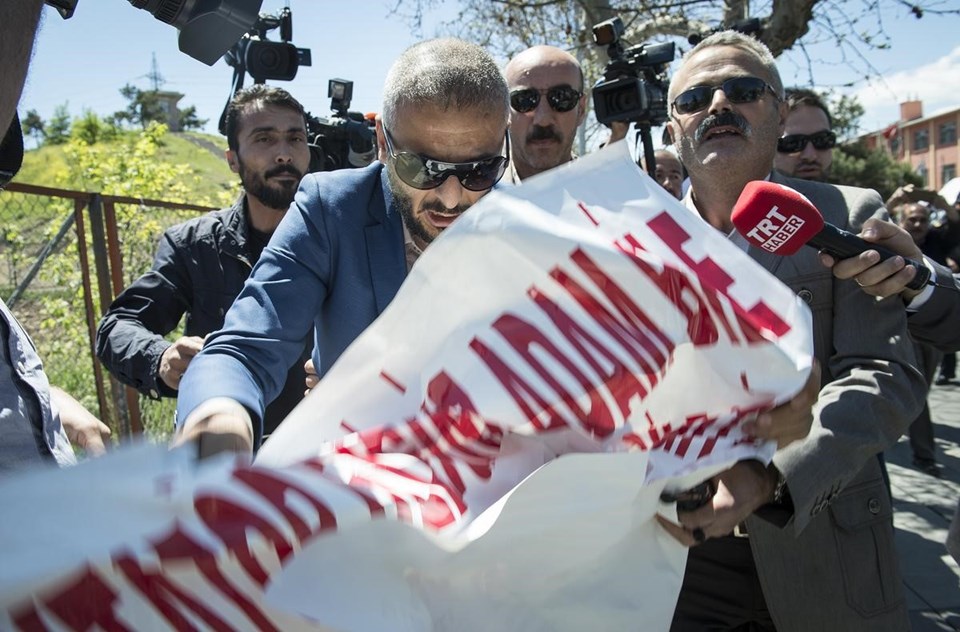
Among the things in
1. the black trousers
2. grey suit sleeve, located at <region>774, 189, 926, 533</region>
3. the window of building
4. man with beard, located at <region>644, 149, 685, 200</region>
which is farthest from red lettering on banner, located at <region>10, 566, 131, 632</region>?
the window of building

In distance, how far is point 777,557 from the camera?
6.35 feet

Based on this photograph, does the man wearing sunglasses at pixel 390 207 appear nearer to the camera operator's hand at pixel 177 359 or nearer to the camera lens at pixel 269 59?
the camera operator's hand at pixel 177 359

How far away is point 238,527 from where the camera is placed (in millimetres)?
835

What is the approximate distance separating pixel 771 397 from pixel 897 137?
5554 centimetres

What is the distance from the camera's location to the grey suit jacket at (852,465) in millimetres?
1755

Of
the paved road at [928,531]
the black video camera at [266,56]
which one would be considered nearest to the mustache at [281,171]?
the black video camera at [266,56]

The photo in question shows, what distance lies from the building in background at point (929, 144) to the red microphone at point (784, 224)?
52.5m

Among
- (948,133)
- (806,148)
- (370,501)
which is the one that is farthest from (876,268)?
(948,133)

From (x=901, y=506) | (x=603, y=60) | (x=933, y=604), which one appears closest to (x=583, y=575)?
(x=933, y=604)

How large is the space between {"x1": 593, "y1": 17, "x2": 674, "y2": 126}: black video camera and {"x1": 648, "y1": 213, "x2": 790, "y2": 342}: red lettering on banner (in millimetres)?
3320

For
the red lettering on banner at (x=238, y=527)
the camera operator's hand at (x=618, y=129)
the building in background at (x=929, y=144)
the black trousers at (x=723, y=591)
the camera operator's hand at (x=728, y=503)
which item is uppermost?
the camera operator's hand at (x=618, y=129)

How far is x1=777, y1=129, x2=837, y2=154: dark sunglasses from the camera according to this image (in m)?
4.62

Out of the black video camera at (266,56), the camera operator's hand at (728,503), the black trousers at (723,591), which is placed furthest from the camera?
the black video camera at (266,56)

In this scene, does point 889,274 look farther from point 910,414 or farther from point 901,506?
point 901,506
